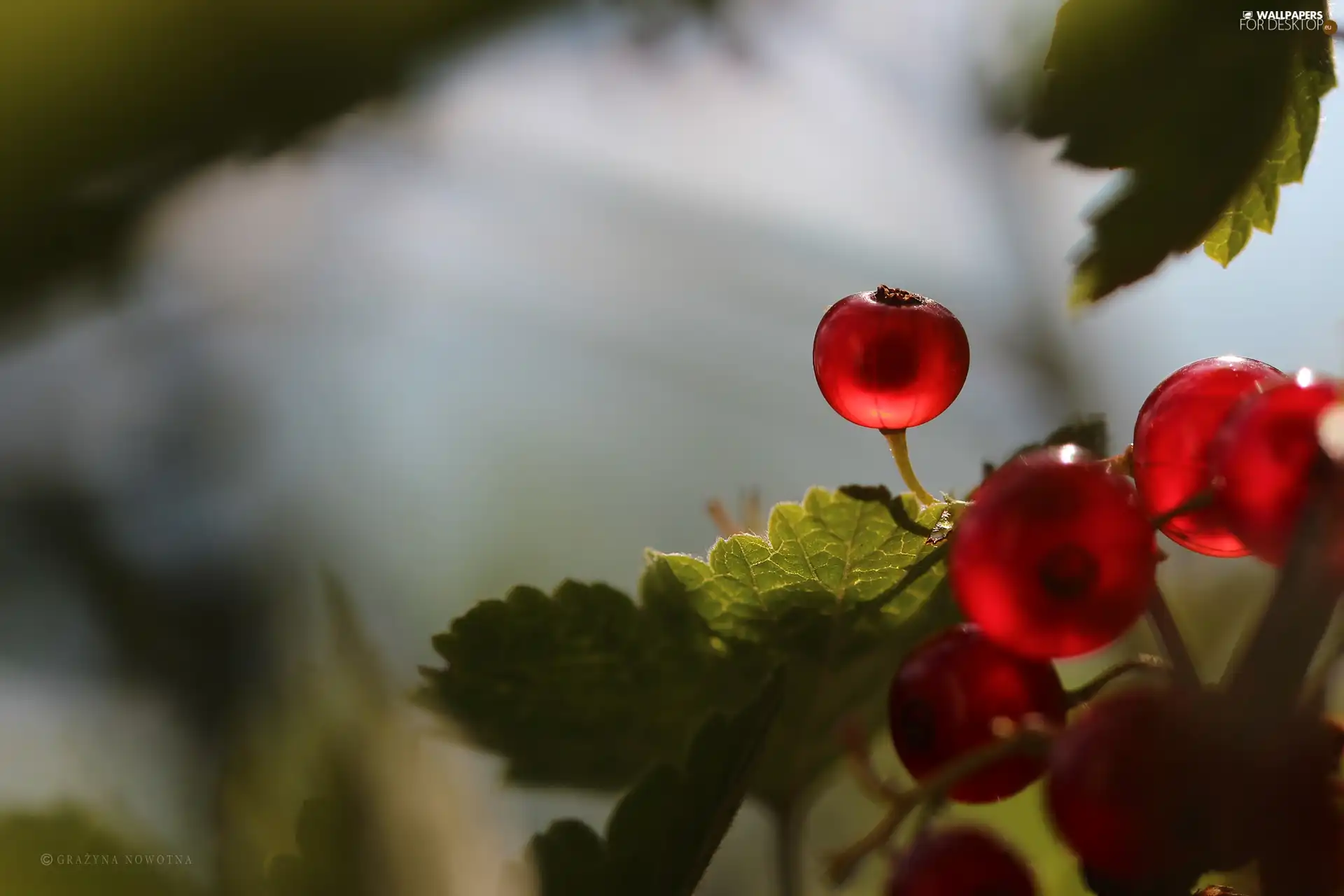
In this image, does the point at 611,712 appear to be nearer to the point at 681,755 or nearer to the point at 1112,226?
the point at 681,755

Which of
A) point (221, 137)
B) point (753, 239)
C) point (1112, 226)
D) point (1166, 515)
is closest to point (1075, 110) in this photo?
point (1112, 226)

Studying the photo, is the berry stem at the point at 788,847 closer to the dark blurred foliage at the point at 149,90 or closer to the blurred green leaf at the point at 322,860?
the blurred green leaf at the point at 322,860

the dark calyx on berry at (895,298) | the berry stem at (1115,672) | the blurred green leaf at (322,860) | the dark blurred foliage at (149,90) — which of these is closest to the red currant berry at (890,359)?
the dark calyx on berry at (895,298)

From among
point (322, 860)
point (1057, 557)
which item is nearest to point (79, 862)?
point (322, 860)

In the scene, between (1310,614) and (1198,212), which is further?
(1198,212)

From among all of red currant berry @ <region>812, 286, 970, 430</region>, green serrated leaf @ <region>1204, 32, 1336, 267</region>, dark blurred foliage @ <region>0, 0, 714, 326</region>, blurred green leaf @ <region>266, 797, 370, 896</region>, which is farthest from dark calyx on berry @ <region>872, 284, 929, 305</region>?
dark blurred foliage @ <region>0, 0, 714, 326</region>

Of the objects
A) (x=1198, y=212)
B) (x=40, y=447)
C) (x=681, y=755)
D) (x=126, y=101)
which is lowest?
(x=681, y=755)
